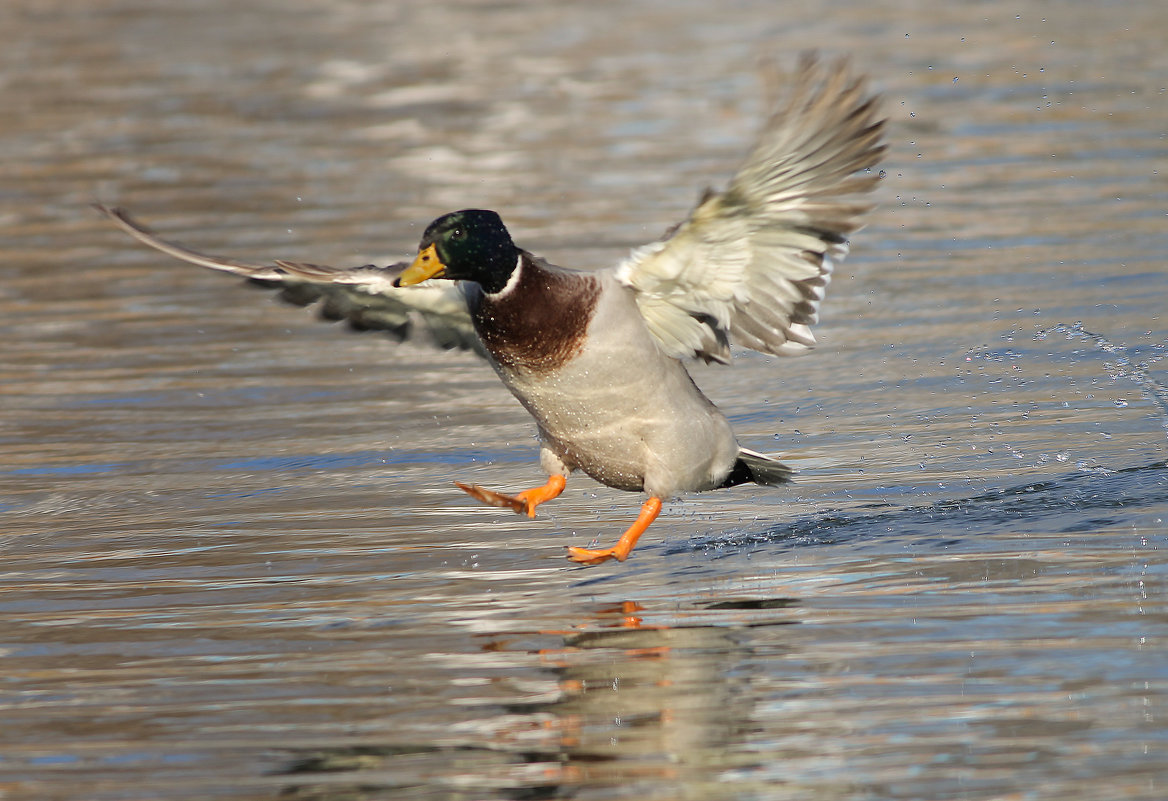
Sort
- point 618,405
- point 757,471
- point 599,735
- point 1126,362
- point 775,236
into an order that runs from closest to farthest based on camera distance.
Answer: point 599,735, point 775,236, point 618,405, point 757,471, point 1126,362

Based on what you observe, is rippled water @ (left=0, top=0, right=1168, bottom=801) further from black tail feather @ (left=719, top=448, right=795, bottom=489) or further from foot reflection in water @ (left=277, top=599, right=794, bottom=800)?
black tail feather @ (left=719, top=448, right=795, bottom=489)

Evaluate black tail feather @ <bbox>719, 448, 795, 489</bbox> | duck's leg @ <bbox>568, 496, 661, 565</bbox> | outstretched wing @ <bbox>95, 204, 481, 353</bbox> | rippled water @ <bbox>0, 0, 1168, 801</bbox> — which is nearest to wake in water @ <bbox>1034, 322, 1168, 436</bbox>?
rippled water @ <bbox>0, 0, 1168, 801</bbox>

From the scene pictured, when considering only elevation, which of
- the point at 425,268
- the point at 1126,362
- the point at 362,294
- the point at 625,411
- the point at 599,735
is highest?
the point at 425,268

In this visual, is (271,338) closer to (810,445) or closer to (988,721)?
(810,445)

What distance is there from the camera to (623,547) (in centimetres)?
666

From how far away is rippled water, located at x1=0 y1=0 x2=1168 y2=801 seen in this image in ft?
15.9

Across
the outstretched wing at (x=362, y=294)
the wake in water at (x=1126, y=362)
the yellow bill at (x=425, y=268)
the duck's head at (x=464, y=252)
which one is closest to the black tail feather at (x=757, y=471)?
the outstretched wing at (x=362, y=294)

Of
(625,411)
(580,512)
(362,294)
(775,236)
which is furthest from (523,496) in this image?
(775,236)

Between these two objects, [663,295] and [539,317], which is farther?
[663,295]

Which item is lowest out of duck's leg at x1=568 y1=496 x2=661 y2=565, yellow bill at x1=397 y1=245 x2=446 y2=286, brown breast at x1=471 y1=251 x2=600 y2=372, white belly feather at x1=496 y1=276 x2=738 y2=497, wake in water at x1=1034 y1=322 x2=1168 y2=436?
wake in water at x1=1034 y1=322 x2=1168 y2=436

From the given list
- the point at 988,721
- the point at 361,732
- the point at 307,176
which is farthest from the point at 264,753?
the point at 307,176

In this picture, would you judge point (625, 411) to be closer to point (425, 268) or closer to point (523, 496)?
point (523, 496)

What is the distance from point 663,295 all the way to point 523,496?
3.19 feet

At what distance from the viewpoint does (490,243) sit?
6508mm
